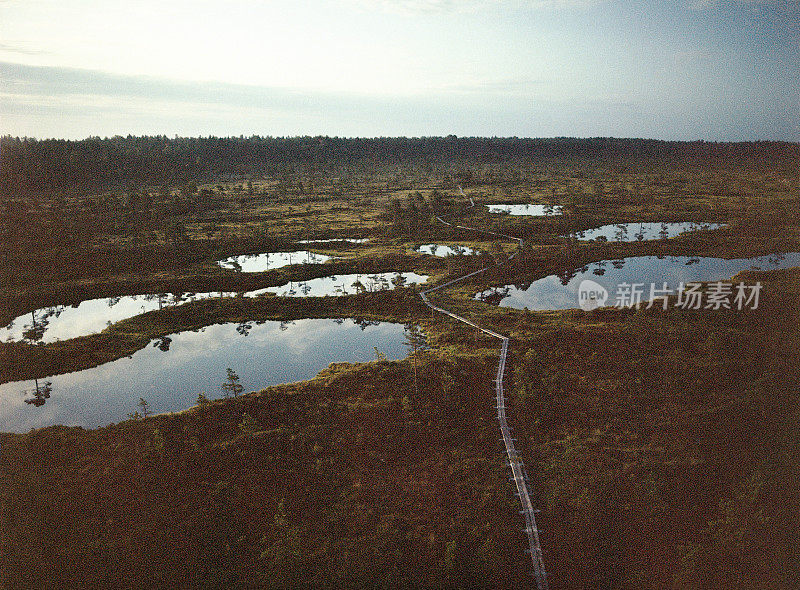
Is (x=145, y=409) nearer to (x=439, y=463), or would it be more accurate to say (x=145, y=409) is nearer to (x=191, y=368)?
(x=191, y=368)

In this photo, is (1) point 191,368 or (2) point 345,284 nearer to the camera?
(1) point 191,368

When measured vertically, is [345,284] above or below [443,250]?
below

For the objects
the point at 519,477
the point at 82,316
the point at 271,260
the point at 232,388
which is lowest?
the point at 232,388

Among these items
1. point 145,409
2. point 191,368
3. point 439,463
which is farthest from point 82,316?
point 439,463

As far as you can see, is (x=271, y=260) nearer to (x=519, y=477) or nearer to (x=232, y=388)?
(x=232, y=388)

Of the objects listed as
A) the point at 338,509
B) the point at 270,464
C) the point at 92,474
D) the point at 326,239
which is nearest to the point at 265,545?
the point at 338,509

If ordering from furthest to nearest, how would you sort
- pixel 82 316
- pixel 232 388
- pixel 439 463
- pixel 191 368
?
1. pixel 82 316
2. pixel 191 368
3. pixel 232 388
4. pixel 439 463

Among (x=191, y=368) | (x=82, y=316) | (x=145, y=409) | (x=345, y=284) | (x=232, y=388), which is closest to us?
(x=145, y=409)

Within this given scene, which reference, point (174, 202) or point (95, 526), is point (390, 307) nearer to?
point (95, 526)

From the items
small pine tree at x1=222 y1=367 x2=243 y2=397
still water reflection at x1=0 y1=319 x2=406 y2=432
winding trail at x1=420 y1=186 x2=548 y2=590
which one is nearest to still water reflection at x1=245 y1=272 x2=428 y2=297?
still water reflection at x1=0 y1=319 x2=406 y2=432

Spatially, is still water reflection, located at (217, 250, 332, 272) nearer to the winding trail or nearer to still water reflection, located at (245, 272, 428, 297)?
still water reflection, located at (245, 272, 428, 297)
